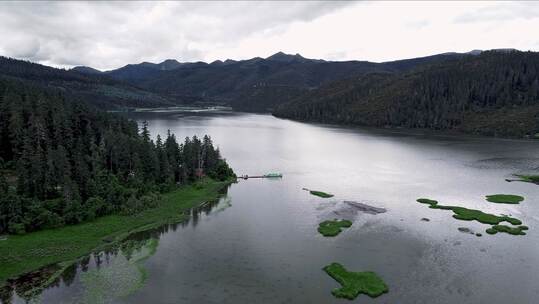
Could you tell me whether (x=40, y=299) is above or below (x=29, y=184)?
below

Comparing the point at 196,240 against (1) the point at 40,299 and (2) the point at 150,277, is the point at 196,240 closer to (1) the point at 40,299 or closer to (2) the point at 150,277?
(2) the point at 150,277

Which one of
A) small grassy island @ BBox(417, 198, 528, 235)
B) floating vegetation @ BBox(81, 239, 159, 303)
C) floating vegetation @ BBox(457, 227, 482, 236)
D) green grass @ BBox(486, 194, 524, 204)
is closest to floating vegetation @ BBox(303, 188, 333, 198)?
small grassy island @ BBox(417, 198, 528, 235)

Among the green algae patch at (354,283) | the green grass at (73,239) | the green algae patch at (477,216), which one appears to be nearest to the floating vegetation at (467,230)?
the green algae patch at (477,216)

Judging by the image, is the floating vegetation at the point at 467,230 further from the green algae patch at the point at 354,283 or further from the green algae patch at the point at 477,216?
the green algae patch at the point at 354,283

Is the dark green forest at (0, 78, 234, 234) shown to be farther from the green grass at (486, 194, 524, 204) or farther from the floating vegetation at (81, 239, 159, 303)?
the green grass at (486, 194, 524, 204)

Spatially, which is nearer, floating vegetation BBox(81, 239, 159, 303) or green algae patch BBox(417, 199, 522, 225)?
floating vegetation BBox(81, 239, 159, 303)

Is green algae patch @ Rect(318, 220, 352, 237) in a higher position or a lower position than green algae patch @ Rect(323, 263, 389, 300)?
higher

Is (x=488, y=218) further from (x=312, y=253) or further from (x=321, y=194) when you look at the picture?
(x=312, y=253)

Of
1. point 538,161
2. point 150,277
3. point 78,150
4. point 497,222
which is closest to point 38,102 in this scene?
point 78,150
